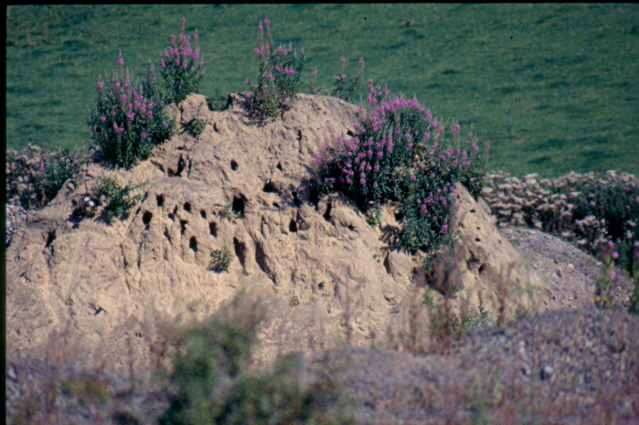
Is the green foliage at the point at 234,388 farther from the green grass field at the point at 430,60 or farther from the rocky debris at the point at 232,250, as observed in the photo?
the green grass field at the point at 430,60

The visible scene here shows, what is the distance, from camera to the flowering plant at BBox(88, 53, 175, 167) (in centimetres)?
639

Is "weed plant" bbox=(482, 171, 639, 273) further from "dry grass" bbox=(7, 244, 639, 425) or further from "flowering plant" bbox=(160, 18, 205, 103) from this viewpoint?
"flowering plant" bbox=(160, 18, 205, 103)

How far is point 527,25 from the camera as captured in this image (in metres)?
17.4

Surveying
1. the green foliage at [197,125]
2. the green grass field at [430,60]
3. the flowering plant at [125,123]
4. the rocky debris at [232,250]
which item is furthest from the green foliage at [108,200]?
the green grass field at [430,60]

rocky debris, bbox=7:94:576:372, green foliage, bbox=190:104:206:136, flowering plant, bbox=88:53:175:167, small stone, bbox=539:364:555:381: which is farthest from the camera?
green foliage, bbox=190:104:206:136

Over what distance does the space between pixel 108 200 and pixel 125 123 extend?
0.92 meters

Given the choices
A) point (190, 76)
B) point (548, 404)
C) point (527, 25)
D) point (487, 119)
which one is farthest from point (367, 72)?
point (548, 404)

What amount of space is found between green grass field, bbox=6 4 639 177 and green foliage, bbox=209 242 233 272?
26.3ft

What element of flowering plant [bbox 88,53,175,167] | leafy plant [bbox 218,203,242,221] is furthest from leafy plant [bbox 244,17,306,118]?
leafy plant [bbox 218,203,242,221]

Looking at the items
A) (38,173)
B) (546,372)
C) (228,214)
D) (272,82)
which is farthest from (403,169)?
(38,173)

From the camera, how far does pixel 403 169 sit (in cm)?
673

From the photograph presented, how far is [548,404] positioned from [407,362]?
100cm

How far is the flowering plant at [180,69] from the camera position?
704 centimetres

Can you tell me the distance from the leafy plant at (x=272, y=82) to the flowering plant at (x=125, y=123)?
1.08 m
